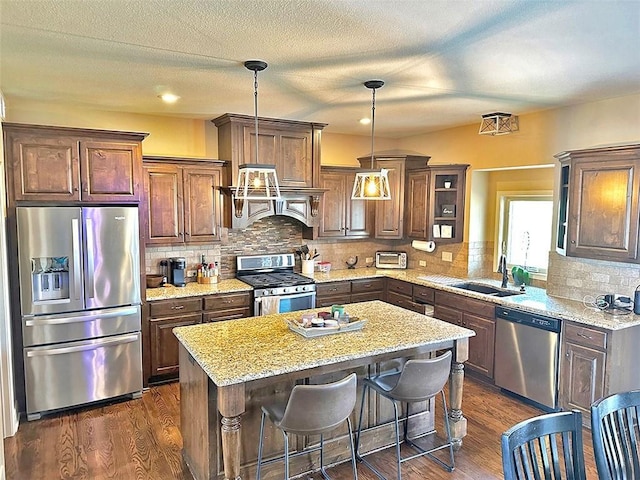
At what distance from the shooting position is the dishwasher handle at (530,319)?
12.2 ft

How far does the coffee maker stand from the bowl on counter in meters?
0.13

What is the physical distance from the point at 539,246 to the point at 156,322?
13.8 feet

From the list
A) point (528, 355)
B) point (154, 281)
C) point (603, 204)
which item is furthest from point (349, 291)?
point (603, 204)

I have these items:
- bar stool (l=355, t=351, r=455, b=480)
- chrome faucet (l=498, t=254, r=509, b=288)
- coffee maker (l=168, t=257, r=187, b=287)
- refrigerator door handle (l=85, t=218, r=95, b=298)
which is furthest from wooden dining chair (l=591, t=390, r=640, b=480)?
coffee maker (l=168, t=257, r=187, b=287)

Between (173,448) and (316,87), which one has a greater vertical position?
(316,87)

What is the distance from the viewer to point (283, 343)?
282cm

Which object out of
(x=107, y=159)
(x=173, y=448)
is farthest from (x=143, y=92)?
(x=173, y=448)

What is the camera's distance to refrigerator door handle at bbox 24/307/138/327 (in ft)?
11.9

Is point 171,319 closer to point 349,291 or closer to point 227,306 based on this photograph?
point 227,306

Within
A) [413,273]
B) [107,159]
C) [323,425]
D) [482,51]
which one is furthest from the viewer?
[413,273]

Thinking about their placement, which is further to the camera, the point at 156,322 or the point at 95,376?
the point at 156,322

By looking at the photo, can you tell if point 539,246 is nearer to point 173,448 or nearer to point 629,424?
point 629,424

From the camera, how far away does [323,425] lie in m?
2.42

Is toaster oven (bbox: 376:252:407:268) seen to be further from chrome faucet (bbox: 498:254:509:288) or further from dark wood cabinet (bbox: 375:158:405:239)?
chrome faucet (bbox: 498:254:509:288)
